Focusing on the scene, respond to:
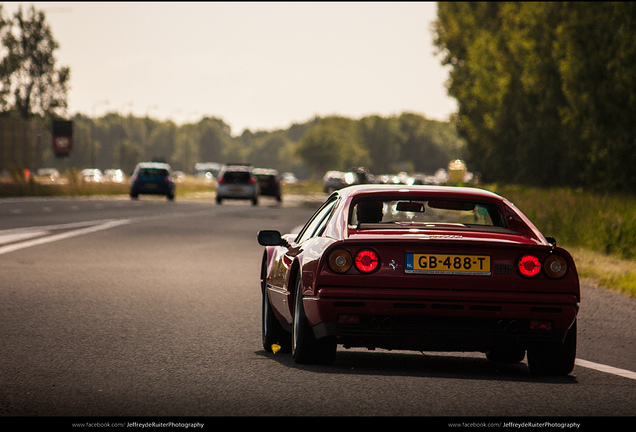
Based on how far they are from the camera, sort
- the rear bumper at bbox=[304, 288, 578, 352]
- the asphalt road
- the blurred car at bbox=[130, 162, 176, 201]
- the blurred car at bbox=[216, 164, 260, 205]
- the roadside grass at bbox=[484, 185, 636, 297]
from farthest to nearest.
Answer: the blurred car at bbox=[130, 162, 176, 201] → the blurred car at bbox=[216, 164, 260, 205] → the roadside grass at bbox=[484, 185, 636, 297] → the rear bumper at bbox=[304, 288, 578, 352] → the asphalt road

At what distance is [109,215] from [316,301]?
25549 millimetres

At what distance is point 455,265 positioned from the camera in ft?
21.5

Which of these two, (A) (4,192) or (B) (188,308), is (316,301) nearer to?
(B) (188,308)

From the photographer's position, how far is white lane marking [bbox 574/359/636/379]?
282 inches

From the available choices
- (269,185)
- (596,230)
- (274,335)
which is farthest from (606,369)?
(269,185)

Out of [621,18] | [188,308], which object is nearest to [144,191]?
[621,18]

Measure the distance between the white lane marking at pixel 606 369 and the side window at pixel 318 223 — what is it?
2.21 meters

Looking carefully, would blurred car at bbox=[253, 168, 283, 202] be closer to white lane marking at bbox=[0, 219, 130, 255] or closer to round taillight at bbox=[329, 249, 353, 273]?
white lane marking at bbox=[0, 219, 130, 255]

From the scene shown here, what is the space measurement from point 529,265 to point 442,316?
665 millimetres

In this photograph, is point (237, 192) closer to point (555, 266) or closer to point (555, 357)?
point (555, 357)

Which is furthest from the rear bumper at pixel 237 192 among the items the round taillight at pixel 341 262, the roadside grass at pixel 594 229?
the round taillight at pixel 341 262

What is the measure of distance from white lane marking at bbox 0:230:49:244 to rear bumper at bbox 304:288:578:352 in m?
13.6

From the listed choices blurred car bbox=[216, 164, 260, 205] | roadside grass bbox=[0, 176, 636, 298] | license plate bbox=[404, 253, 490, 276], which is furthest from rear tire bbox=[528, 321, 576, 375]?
blurred car bbox=[216, 164, 260, 205]

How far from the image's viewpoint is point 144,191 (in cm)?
4706
